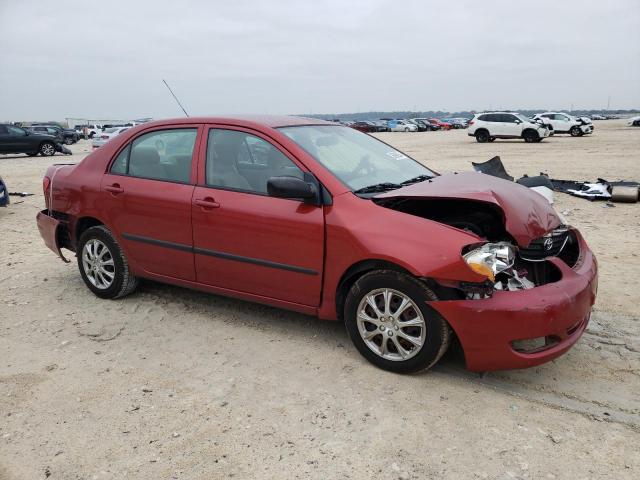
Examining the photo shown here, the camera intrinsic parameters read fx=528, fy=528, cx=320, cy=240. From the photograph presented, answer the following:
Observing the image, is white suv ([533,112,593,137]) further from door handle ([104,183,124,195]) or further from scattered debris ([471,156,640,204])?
door handle ([104,183,124,195])

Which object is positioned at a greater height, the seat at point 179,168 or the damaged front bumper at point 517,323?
the seat at point 179,168

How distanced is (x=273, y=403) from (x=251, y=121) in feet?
6.80

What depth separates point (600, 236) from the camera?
22.5 feet

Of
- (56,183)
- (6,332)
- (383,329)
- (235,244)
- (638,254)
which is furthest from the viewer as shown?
(638,254)

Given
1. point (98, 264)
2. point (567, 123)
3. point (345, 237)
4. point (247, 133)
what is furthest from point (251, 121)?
point (567, 123)

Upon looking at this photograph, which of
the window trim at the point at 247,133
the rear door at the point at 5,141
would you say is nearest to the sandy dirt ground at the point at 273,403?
the window trim at the point at 247,133

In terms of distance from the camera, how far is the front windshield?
148 inches

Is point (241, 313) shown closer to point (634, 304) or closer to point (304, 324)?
point (304, 324)

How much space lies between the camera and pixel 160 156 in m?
4.35

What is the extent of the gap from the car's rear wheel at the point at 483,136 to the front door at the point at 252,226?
27853 mm

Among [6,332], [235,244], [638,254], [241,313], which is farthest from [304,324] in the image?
[638,254]

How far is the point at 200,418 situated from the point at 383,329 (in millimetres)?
1214

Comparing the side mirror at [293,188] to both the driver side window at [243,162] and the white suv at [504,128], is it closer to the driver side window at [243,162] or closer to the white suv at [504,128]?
the driver side window at [243,162]

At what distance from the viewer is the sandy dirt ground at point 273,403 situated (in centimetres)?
258
